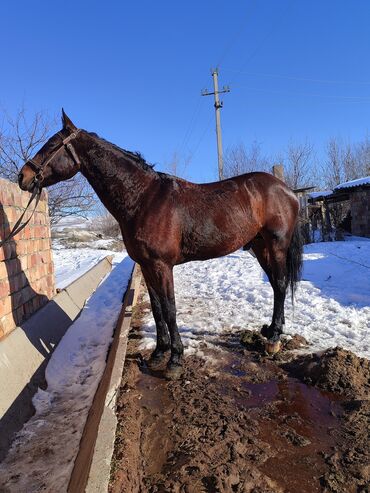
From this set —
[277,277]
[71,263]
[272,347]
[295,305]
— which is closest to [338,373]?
[272,347]

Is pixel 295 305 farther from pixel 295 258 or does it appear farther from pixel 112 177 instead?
pixel 112 177

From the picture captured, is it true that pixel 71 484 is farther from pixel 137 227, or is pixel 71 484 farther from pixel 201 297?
pixel 201 297

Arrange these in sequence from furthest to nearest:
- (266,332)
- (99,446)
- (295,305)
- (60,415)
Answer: (295,305) → (266,332) → (60,415) → (99,446)

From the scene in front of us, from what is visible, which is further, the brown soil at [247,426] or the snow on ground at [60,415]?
the snow on ground at [60,415]

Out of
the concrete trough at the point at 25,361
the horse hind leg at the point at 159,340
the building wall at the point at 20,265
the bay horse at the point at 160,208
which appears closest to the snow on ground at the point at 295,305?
the horse hind leg at the point at 159,340

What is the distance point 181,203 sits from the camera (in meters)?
3.41

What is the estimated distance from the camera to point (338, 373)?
9.67ft

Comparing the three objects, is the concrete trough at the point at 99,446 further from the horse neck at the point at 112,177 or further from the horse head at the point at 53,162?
the horse head at the point at 53,162

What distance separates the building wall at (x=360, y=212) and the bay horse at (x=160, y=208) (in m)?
13.2

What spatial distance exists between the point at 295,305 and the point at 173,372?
2884mm

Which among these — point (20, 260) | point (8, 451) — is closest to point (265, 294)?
point (20, 260)

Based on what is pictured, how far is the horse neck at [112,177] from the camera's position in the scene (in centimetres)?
330

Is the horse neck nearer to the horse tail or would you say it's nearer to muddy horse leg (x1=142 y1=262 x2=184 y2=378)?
muddy horse leg (x1=142 y1=262 x2=184 y2=378)

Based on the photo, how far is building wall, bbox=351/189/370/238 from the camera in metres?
15.2
